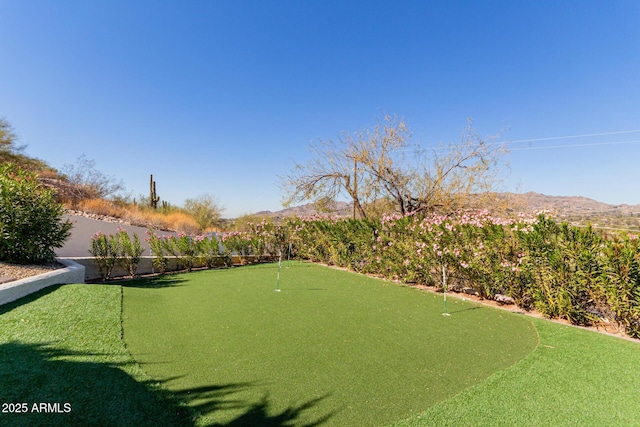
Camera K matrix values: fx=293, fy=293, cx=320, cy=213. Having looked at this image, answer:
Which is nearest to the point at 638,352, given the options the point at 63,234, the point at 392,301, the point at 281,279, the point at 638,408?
the point at 638,408

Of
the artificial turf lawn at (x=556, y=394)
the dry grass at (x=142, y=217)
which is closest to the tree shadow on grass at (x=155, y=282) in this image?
the artificial turf lawn at (x=556, y=394)

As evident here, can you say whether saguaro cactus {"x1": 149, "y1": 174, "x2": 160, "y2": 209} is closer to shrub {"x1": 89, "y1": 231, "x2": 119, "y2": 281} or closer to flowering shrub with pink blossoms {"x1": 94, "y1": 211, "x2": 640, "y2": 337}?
flowering shrub with pink blossoms {"x1": 94, "y1": 211, "x2": 640, "y2": 337}

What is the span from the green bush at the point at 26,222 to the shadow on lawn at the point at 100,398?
3.84 meters

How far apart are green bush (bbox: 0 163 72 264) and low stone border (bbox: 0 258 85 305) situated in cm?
58

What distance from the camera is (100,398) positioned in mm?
2129

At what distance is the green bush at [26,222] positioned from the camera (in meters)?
5.25

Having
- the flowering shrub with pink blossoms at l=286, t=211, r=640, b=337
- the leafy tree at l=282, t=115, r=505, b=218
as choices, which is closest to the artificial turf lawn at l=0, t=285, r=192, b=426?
the flowering shrub with pink blossoms at l=286, t=211, r=640, b=337

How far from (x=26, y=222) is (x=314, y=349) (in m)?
5.85

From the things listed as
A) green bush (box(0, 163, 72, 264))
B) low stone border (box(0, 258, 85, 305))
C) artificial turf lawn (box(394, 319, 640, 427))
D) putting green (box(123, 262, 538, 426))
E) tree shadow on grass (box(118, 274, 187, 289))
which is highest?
green bush (box(0, 163, 72, 264))

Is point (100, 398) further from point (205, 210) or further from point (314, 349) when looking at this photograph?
point (205, 210)

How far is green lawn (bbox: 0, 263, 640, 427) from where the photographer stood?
212 centimetres

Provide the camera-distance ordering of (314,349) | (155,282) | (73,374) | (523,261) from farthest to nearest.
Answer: (155,282)
(523,261)
(314,349)
(73,374)

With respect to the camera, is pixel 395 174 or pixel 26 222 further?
pixel 395 174

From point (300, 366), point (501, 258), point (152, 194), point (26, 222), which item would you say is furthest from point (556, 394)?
point (152, 194)
